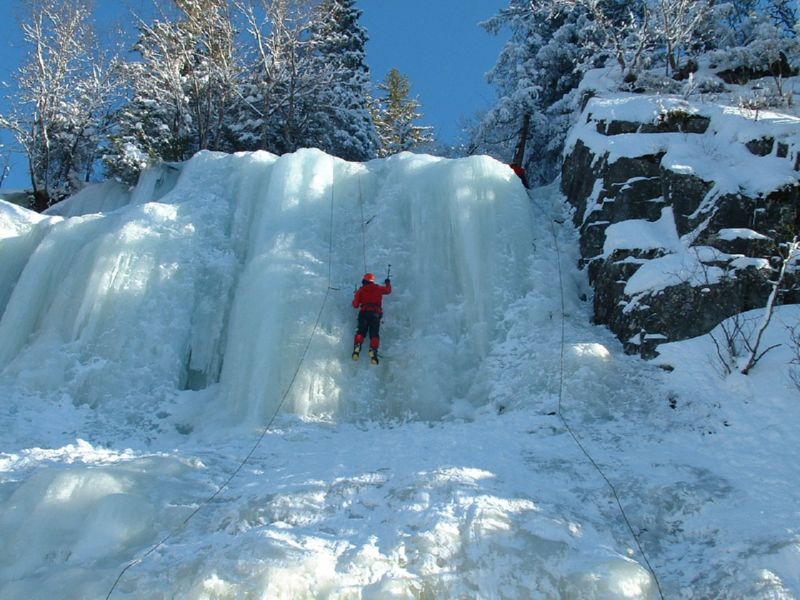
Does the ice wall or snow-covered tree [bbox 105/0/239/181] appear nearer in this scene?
the ice wall

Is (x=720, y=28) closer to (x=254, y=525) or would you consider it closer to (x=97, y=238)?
(x=97, y=238)

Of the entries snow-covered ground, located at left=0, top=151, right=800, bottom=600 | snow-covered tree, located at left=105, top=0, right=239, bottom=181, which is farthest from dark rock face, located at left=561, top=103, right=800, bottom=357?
snow-covered tree, located at left=105, top=0, right=239, bottom=181

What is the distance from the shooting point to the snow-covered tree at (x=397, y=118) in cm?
2127

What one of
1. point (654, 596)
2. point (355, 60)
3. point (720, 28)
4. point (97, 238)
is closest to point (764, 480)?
point (654, 596)

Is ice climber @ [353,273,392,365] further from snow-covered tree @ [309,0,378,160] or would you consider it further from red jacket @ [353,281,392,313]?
snow-covered tree @ [309,0,378,160]

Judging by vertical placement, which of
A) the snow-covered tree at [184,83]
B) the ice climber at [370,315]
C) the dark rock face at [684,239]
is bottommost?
the ice climber at [370,315]

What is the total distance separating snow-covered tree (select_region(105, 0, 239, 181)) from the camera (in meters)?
14.2

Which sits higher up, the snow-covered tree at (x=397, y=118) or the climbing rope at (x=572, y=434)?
the snow-covered tree at (x=397, y=118)

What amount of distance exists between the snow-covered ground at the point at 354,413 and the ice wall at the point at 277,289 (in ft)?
0.11

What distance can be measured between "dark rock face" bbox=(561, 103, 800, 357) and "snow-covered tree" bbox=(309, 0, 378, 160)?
817 cm

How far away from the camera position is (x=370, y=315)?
7570 millimetres

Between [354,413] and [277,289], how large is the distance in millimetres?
1939

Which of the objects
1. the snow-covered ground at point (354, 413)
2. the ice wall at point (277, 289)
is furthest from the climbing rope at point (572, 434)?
the ice wall at point (277, 289)

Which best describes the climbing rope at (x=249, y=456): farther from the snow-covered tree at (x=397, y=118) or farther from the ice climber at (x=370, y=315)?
the snow-covered tree at (x=397, y=118)
